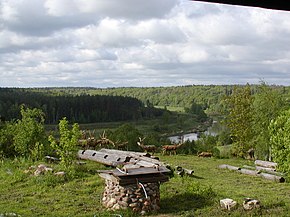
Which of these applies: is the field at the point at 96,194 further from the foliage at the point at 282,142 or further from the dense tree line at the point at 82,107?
the dense tree line at the point at 82,107

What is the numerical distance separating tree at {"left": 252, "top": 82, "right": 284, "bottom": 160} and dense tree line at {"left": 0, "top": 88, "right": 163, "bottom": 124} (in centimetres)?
4653

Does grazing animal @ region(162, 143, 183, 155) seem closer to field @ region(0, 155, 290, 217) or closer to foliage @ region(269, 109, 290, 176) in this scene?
field @ region(0, 155, 290, 217)

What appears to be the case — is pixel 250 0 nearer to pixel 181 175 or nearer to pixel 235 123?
pixel 181 175

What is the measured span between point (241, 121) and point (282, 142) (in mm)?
12807

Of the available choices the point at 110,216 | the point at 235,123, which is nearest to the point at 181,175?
the point at 110,216

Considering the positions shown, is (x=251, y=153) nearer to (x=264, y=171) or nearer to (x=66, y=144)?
(x=264, y=171)

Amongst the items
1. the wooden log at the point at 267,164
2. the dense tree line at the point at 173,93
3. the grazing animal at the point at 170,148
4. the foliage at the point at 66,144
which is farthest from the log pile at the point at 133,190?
the dense tree line at the point at 173,93

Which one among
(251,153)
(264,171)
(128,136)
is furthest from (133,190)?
(251,153)

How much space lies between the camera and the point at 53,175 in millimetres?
12719

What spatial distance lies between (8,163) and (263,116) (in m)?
15.6

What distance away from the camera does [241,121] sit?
2542cm

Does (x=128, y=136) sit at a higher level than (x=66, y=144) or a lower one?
lower

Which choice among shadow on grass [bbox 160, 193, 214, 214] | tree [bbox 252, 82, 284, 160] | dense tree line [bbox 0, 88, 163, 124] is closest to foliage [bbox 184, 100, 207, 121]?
dense tree line [bbox 0, 88, 163, 124]

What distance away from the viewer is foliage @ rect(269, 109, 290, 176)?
1224 cm
